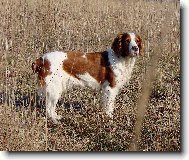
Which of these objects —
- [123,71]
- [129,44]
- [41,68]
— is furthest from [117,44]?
[41,68]

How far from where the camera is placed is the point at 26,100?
2422mm

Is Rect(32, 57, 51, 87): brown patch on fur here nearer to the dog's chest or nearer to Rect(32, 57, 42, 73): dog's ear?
Rect(32, 57, 42, 73): dog's ear

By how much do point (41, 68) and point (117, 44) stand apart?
0.43 meters

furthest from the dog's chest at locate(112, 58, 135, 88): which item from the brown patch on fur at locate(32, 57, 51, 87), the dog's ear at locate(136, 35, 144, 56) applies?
the brown patch on fur at locate(32, 57, 51, 87)

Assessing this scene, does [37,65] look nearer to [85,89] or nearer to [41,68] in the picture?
[41,68]

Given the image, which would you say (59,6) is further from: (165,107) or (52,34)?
(165,107)

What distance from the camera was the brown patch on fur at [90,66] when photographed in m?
2.45

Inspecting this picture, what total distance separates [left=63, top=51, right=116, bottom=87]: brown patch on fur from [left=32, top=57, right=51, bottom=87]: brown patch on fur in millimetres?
102

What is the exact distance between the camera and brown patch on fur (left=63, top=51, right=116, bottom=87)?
245 cm

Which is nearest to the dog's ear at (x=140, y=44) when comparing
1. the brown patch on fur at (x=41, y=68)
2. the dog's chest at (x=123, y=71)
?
the dog's chest at (x=123, y=71)

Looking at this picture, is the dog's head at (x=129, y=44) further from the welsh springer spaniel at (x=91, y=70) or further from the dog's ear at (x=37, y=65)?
the dog's ear at (x=37, y=65)

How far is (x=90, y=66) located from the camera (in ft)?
8.18

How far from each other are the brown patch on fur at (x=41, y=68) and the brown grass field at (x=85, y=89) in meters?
0.05

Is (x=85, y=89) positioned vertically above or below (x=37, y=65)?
below
